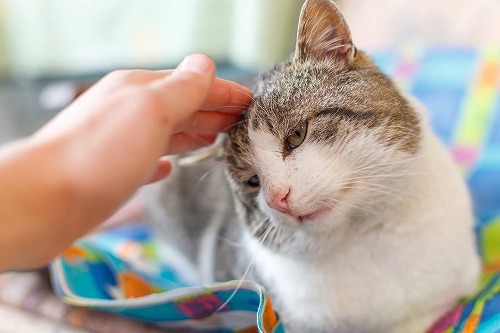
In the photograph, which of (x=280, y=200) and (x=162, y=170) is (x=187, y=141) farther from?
(x=280, y=200)

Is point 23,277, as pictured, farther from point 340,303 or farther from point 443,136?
point 443,136

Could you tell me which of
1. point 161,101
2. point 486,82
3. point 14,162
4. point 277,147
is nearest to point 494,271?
point 486,82

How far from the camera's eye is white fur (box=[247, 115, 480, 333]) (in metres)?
0.89

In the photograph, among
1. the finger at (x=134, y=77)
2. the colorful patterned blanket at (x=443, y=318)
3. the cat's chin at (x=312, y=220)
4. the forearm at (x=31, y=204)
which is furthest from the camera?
the colorful patterned blanket at (x=443, y=318)

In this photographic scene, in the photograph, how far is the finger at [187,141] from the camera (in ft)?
3.30

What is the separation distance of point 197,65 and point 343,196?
1.04 feet

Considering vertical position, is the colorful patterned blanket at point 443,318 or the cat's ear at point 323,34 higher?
the cat's ear at point 323,34

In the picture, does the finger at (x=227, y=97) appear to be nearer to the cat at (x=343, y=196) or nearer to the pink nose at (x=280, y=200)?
the cat at (x=343, y=196)

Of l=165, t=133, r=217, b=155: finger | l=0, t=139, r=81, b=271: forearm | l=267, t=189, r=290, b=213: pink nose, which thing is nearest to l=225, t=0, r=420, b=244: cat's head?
l=267, t=189, r=290, b=213: pink nose

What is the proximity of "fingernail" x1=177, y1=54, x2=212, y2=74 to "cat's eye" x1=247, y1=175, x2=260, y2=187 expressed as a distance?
0.24 m

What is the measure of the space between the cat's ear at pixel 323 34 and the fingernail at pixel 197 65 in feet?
0.74

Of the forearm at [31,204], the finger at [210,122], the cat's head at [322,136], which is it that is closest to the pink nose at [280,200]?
the cat's head at [322,136]

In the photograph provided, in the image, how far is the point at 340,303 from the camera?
3.26 feet

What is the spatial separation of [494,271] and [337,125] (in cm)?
68
